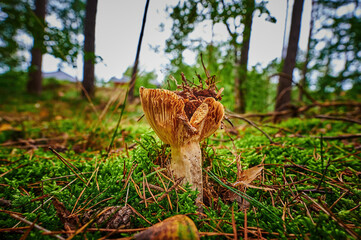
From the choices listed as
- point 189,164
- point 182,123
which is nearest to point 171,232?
point 189,164

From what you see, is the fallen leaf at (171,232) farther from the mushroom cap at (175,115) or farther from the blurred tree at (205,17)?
the blurred tree at (205,17)

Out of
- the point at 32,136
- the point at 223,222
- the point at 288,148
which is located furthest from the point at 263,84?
the point at 32,136

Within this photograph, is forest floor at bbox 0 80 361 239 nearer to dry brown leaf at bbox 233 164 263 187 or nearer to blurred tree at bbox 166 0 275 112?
dry brown leaf at bbox 233 164 263 187

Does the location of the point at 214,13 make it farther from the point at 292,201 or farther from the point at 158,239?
the point at 158,239

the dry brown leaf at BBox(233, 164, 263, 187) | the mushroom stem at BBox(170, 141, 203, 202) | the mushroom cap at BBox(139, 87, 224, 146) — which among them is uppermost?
the mushroom cap at BBox(139, 87, 224, 146)

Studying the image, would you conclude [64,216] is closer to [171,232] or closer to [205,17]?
[171,232]

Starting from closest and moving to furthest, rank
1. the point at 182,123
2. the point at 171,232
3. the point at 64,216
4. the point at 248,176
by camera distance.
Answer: the point at 171,232 → the point at 64,216 → the point at 182,123 → the point at 248,176

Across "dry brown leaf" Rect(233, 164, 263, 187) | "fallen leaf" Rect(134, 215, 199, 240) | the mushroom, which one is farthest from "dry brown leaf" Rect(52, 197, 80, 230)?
"dry brown leaf" Rect(233, 164, 263, 187)
